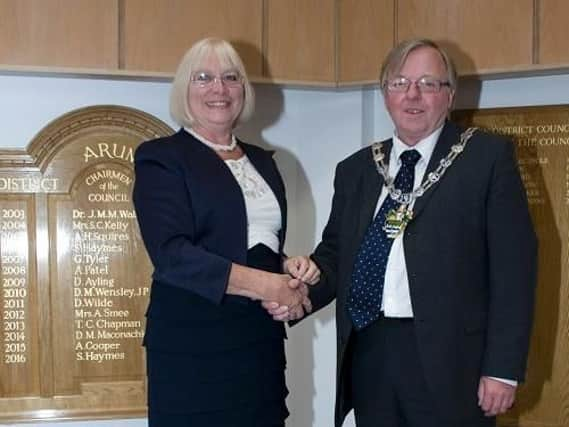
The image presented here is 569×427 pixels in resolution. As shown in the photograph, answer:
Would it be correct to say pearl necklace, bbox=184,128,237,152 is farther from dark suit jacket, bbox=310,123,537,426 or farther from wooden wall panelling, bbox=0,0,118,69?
wooden wall panelling, bbox=0,0,118,69

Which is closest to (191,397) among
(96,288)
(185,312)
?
(185,312)

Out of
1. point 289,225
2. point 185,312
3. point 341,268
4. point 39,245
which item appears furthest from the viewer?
point 289,225

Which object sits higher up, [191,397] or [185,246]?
[185,246]

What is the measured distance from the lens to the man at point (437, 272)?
1578mm

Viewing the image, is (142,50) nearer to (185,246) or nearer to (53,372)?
(185,246)

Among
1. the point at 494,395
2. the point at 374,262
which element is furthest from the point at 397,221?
the point at 494,395

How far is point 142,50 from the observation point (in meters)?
2.28

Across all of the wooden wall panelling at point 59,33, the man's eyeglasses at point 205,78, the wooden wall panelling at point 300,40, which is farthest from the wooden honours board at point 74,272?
the man's eyeglasses at point 205,78

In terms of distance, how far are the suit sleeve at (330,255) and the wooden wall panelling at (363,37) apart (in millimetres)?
646

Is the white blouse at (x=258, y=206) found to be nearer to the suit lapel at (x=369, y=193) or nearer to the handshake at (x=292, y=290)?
the handshake at (x=292, y=290)

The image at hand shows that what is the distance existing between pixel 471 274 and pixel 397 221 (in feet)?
0.65

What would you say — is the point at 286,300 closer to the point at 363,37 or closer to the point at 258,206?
the point at 258,206

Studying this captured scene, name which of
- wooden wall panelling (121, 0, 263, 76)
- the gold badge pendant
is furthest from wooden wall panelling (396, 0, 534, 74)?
the gold badge pendant

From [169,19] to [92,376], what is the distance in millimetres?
1193
